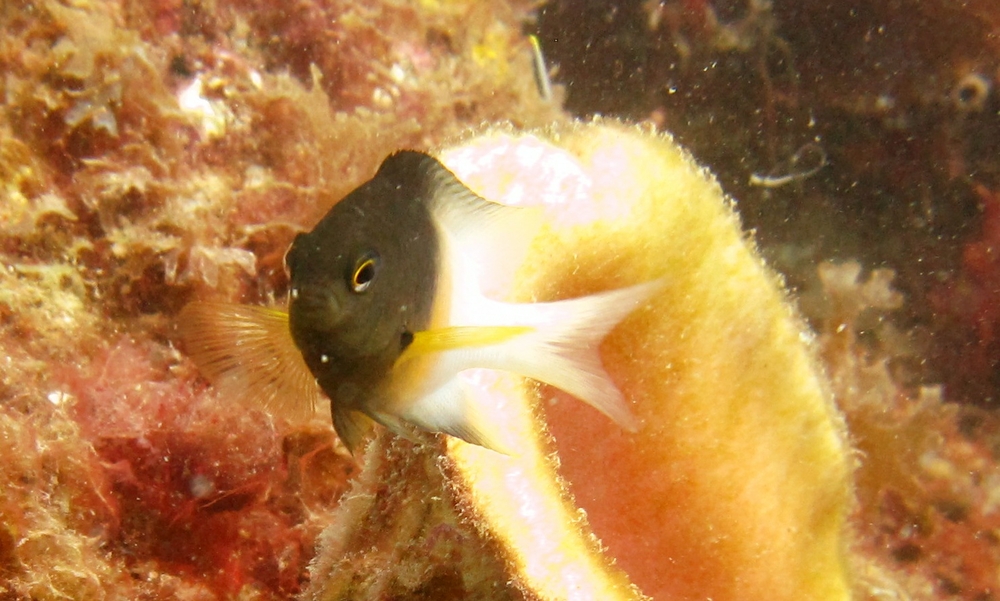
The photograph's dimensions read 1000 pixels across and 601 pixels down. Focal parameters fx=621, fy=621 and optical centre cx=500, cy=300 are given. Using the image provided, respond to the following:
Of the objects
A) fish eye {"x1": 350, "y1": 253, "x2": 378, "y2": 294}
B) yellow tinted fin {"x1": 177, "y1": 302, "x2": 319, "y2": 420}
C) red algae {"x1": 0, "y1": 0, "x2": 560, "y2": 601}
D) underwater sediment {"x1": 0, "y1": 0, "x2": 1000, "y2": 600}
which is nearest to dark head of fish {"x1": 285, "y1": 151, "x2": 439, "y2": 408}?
fish eye {"x1": 350, "y1": 253, "x2": 378, "y2": 294}

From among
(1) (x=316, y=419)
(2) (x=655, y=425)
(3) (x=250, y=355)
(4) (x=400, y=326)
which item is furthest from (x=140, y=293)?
(2) (x=655, y=425)

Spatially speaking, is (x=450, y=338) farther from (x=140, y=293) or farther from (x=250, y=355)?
(x=140, y=293)

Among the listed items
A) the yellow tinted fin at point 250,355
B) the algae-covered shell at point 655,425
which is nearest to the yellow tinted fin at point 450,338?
the yellow tinted fin at point 250,355

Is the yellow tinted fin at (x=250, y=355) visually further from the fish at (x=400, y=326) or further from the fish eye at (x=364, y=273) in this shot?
the fish eye at (x=364, y=273)

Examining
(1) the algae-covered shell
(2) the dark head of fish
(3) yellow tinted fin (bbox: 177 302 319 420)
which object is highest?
(2) the dark head of fish

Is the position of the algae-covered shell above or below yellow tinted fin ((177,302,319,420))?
below

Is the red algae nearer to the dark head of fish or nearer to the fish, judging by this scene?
the fish
